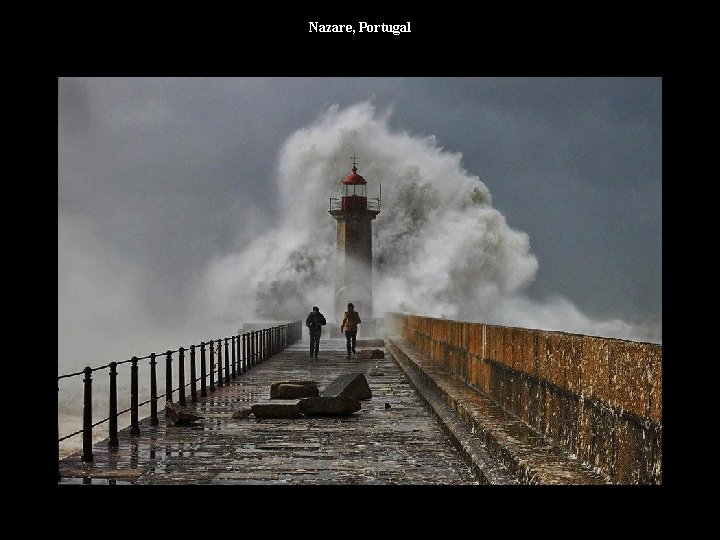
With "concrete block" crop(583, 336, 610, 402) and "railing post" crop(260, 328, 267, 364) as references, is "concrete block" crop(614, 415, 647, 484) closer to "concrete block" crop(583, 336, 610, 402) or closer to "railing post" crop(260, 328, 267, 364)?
"concrete block" crop(583, 336, 610, 402)

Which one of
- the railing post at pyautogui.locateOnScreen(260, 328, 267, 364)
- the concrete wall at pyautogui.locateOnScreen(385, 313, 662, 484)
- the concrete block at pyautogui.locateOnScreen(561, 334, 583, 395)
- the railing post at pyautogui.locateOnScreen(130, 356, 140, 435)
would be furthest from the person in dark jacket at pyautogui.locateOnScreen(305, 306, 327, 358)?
the concrete block at pyautogui.locateOnScreen(561, 334, 583, 395)

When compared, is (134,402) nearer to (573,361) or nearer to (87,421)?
(87,421)

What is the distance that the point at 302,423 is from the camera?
10117 millimetres

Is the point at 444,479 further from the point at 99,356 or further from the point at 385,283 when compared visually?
the point at 99,356

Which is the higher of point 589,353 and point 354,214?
point 354,214

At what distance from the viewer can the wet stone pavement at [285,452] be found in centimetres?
694

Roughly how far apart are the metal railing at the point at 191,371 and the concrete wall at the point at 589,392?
2919mm

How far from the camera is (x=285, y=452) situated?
318 inches

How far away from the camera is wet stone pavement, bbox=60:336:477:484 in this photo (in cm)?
694

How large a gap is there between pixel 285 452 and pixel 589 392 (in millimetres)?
3184
